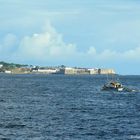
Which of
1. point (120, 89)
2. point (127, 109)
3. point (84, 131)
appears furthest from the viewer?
point (120, 89)

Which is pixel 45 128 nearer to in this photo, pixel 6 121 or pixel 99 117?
pixel 6 121

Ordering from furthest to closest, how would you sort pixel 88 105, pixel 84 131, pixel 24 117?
1. pixel 88 105
2. pixel 24 117
3. pixel 84 131

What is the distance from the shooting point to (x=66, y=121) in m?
83.2

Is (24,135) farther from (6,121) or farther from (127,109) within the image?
(127,109)

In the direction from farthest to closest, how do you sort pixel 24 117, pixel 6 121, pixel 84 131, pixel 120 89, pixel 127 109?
1. pixel 120 89
2. pixel 127 109
3. pixel 24 117
4. pixel 6 121
5. pixel 84 131

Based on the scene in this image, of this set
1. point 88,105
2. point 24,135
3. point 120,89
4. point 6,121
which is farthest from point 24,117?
point 120,89

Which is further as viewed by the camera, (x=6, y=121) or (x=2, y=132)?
(x=6, y=121)

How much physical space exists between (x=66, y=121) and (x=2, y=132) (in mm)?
15577

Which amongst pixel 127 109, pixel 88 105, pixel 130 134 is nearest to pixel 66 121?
pixel 130 134

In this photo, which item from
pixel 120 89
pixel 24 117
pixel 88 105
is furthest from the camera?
pixel 120 89

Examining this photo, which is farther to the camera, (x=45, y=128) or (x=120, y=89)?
(x=120, y=89)

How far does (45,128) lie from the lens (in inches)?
2908

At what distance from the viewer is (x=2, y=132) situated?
69.1 metres

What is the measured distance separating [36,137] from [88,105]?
51064mm
